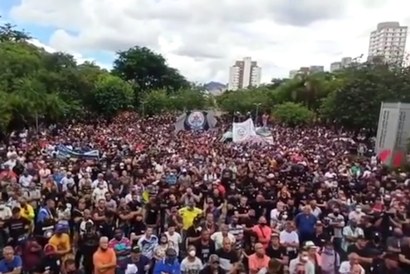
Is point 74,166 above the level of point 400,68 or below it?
below

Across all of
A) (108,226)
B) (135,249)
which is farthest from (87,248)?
(108,226)

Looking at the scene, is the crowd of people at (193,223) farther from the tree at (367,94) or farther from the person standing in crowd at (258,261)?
the tree at (367,94)

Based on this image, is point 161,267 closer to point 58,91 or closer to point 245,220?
point 245,220

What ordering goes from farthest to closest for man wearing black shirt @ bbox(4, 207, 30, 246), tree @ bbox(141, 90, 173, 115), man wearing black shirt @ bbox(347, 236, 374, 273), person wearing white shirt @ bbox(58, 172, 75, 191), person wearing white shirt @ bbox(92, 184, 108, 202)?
tree @ bbox(141, 90, 173, 115) < person wearing white shirt @ bbox(58, 172, 75, 191) < person wearing white shirt @ bbox(92, 184, 108, 202) < man wearing black shirt @ bbox(4, 207, 30, 246) < man wearing black shirt @ bbox(347, 236, 374, 273)

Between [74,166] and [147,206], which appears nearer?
[147,206]

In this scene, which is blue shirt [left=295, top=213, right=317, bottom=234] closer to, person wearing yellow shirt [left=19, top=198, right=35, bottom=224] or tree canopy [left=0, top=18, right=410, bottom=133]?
person wearing yellow shirt [left=19, top=198, right=35, bottom=224]

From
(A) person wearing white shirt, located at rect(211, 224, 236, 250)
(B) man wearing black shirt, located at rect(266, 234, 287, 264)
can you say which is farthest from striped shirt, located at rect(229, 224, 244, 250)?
(B) man wearing black shirt, located at rect(266, 234, 287, 264)

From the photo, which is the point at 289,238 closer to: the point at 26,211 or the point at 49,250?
the point at 49,250

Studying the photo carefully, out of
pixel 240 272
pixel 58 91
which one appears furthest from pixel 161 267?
pixel 58 91
